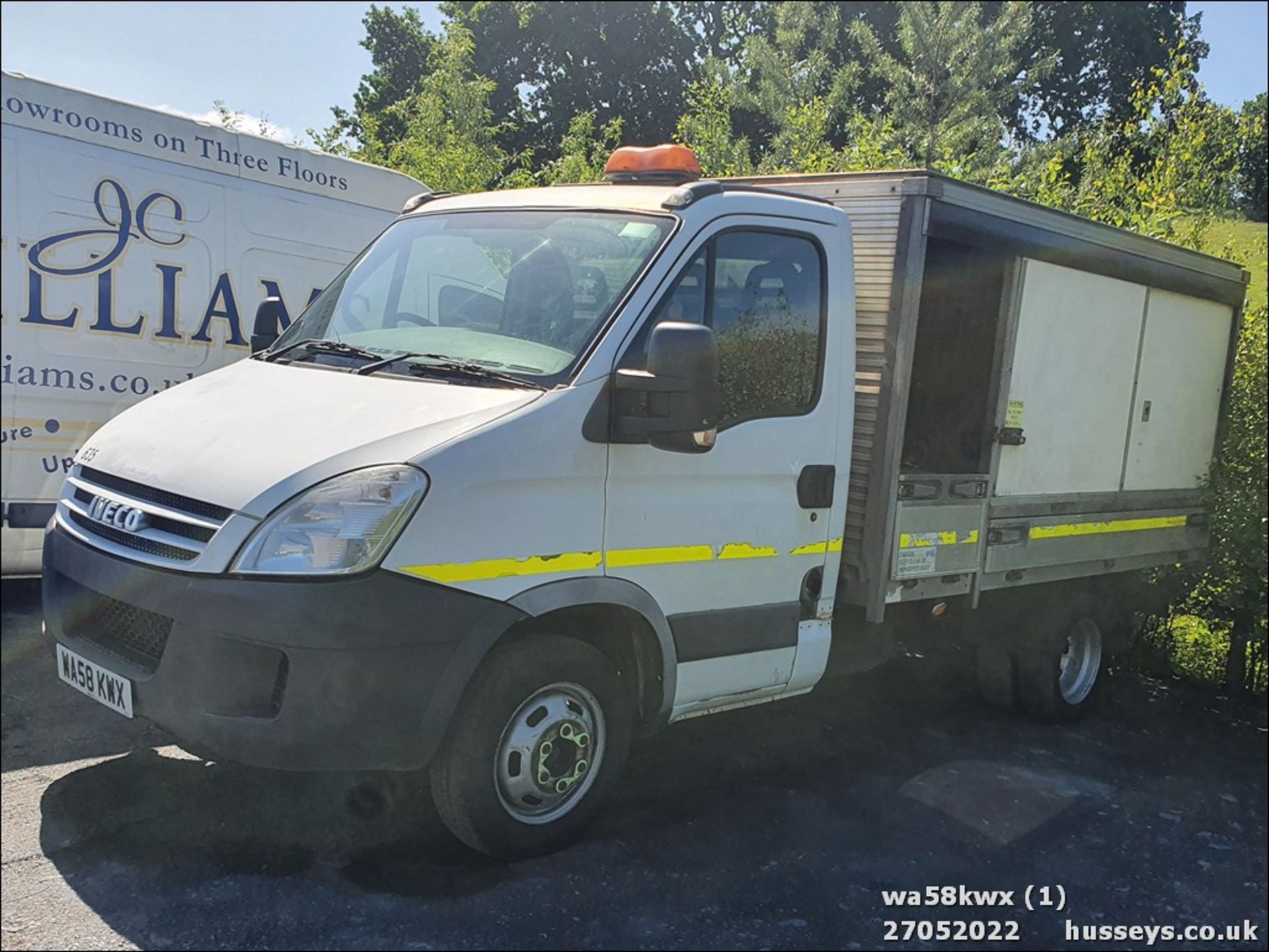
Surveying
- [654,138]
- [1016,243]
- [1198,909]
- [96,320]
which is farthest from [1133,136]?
[654,138]

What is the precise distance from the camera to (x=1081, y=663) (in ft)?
20.5

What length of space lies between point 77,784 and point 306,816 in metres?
0.86

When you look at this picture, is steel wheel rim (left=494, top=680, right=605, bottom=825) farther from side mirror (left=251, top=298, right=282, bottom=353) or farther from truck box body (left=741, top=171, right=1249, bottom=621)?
Result: side mirror (left=251, top=298, right=282, bottom=353)

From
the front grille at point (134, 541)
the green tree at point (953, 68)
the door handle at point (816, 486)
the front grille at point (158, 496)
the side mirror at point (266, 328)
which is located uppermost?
the green tree at point (953, 68)

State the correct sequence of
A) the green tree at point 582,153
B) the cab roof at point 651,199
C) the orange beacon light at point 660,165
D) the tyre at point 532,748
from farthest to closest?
the green tree at point 582,153
the orange beacon light at point 660,165
the cab roof at point 651,199
the tyre at point 532,748

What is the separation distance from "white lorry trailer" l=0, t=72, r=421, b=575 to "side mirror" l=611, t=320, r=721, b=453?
3.69m

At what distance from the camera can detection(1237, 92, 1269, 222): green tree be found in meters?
8.91

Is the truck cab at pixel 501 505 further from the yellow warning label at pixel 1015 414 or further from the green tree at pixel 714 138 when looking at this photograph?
the green tree at pixel 714 138

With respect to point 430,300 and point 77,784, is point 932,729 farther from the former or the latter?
point 77,784

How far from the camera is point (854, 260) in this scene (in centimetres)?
447

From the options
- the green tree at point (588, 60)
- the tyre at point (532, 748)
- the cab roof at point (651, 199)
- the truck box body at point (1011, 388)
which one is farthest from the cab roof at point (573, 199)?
the green tree at point (588, 60)

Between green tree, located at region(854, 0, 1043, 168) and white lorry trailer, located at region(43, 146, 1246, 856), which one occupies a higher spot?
green tree, located at region(854, 0, 1043, 168)

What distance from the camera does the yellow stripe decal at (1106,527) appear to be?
17.7 ft

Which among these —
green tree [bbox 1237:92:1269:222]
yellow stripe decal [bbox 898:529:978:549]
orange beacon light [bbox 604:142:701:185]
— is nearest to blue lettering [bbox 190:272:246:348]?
orange beacon light [bbox 604:142:701:185]
